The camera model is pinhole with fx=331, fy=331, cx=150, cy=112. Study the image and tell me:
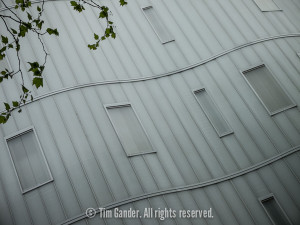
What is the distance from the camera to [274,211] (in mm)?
11477

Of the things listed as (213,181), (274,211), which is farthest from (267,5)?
(274,211)

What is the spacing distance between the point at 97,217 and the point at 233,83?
7.29 meters

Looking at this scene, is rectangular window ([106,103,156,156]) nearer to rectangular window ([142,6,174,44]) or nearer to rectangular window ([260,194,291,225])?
rectangular window ([142,6,174,44])

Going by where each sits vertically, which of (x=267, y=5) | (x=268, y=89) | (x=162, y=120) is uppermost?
(x=267, y=5)

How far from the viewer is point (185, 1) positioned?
48.3 ft

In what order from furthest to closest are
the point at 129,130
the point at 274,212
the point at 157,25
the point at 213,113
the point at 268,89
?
the point at 157,25 < the point at 268,89 < the point at 213,113 < the point at 129,130 < the point at 274,212

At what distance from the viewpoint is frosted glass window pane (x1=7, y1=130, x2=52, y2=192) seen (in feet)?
33.6

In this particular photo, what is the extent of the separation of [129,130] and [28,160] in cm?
347

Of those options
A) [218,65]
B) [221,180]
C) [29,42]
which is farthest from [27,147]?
[218,65]

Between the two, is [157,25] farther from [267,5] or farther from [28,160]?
[28,160]

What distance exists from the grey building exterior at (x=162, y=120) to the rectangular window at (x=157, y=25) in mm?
50

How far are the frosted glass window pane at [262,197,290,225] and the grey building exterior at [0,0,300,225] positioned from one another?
0.04 metres

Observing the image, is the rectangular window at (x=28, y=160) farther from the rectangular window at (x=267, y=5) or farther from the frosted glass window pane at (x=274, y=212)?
the rectangular window at (x=267, y=5)

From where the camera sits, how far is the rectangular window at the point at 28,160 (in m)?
10.2
